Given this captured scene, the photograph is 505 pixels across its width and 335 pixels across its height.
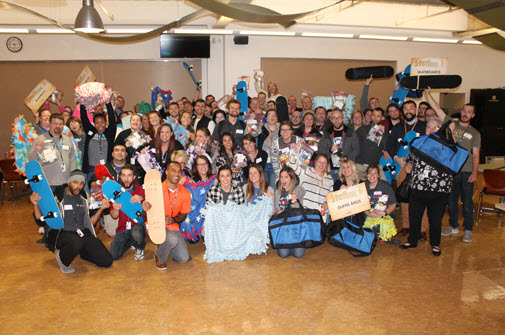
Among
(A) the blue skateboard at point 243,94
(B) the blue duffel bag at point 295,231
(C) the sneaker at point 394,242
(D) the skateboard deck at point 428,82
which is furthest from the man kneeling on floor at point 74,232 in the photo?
(D) the skateboard deck at point 428,82

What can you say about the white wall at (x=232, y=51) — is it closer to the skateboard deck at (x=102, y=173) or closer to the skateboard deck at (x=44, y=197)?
the skateboard deck at (x=102, y=173)

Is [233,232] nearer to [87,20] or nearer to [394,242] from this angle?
[394,242]

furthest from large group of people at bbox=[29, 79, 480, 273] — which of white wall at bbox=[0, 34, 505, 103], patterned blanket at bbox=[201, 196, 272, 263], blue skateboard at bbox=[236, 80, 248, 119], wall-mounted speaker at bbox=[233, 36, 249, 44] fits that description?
wall-mounted speaker at bbox=[233, 36, 249, 44]

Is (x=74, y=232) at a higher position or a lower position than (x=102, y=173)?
lower

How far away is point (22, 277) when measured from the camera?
4.07m

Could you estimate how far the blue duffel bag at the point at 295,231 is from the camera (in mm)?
4457

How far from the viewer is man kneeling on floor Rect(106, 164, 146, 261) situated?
4.46 meters

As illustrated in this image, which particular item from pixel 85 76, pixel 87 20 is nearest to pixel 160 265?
pixel 87 20

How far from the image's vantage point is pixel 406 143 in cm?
567

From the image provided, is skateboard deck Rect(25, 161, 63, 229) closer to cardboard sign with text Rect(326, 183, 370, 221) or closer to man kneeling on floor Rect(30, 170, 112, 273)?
man kneeling on floor Rect(30, 170, 112, 273)

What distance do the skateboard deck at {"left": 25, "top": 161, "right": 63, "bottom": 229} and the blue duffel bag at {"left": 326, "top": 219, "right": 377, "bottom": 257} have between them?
10.5 feet

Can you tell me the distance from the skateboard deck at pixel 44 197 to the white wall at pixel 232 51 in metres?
6.02

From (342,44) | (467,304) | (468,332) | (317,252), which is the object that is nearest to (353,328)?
(468,332)

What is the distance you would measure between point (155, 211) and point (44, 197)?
1.28 m
